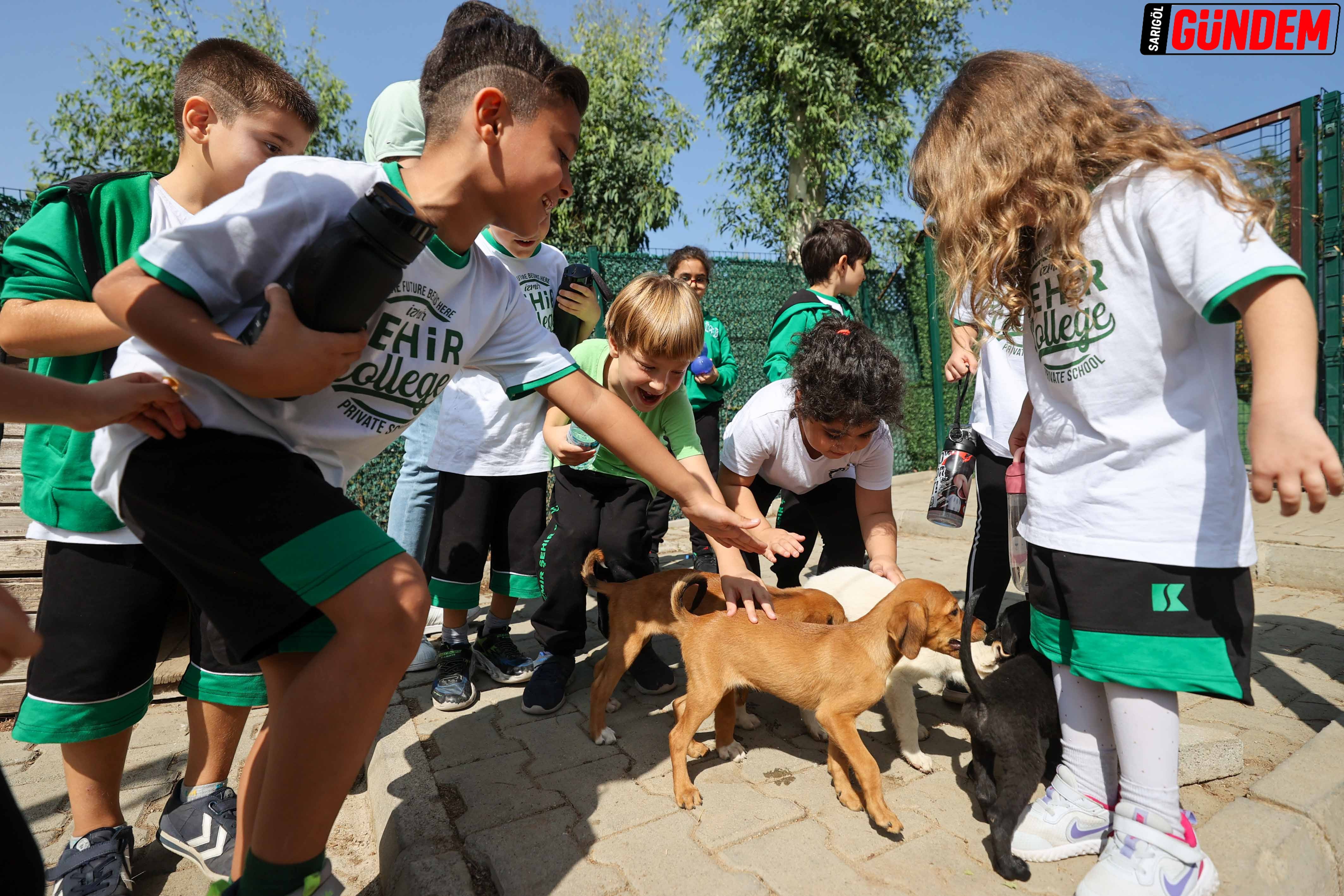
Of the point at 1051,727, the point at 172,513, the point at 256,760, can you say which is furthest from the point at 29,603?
the point at 1051,727

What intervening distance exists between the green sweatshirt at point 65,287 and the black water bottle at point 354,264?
3.14 feet

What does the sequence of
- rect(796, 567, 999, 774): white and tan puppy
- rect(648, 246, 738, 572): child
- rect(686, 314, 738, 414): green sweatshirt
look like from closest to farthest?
rect(796, 567, 999, 774): white and tan puppy
rect(648, 246, 738, 572): child
rect(686, 314, 738, 414): green sweatshirt

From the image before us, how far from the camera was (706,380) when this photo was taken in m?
5.26

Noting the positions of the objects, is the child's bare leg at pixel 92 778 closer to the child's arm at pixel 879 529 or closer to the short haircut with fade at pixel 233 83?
the short haircut with fade at pixel 233 83

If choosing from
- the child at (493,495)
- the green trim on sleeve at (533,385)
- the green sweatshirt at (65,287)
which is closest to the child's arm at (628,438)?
the green trim on sleeve at (533,385)

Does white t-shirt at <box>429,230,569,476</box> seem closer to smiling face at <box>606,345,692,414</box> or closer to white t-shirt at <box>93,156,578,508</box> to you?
smiling face at <box>606,345,692,414</box>

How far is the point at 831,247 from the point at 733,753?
3321 millimetres

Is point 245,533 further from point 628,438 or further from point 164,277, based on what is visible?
point 628,438

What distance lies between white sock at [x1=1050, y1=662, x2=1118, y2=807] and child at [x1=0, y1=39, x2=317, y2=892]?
2268mm

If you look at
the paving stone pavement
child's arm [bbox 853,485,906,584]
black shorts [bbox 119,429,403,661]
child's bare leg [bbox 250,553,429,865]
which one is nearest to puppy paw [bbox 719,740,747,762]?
the paving stone pavement

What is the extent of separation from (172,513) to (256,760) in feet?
2.28

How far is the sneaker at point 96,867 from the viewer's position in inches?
82.1

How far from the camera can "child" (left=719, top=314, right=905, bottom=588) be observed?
322 centimetres

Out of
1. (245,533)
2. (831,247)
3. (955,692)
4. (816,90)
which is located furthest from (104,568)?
(816,90)
